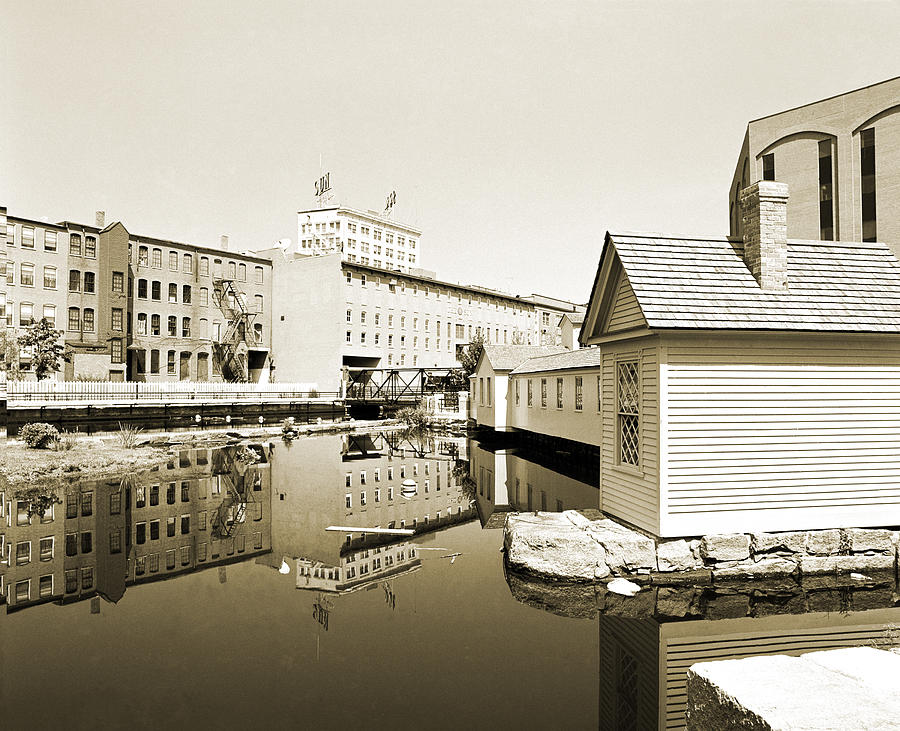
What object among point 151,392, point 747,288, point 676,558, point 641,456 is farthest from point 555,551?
point 151,392

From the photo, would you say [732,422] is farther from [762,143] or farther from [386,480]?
[762,143]

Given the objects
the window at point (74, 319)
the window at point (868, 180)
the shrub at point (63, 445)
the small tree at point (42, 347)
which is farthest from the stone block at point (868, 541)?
the window at point (74, 319)

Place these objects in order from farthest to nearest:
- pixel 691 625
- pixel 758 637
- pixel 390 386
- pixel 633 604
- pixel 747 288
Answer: pixel 390 386, pixel 747 288, pixel 633 604, pixel 691 625, pixel 758 637

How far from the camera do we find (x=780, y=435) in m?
11.5

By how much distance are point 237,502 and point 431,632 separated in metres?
11.0

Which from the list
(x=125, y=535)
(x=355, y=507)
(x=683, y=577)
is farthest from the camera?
(x=355, y=507)

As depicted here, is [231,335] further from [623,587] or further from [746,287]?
[623,587]

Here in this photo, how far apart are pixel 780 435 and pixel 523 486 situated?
1121 centimetres

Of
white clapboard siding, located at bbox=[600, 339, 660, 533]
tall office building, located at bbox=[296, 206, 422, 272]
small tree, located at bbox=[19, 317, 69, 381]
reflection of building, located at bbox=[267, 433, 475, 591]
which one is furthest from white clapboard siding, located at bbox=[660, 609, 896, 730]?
tall office building, located at bbox=[296, 206, 422, 272]

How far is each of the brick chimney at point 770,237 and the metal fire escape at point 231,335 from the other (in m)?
61.7

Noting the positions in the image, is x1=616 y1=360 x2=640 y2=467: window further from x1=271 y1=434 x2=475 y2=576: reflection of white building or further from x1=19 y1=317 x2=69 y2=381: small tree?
x1=19 y1=317 x2=69 y2=381: small tree

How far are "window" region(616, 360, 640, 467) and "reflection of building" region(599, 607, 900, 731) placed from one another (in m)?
3.58

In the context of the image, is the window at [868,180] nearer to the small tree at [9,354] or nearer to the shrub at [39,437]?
the shrub at [39,437]

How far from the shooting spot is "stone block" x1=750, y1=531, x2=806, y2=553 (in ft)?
36.7
